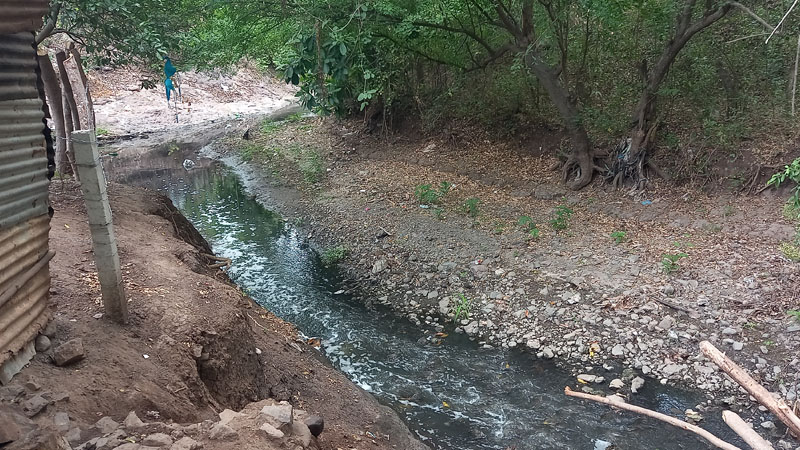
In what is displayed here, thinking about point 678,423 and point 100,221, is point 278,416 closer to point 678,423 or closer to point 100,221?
point 100,221

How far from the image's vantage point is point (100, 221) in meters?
4.22

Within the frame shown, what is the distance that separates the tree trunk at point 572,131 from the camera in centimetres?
1064

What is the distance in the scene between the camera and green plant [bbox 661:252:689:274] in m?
7.87

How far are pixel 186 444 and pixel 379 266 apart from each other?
21.8 ft

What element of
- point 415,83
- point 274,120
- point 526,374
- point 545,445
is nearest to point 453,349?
point 526,374

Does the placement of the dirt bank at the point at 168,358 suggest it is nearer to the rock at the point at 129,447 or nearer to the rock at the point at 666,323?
the rock at the point at 129,447

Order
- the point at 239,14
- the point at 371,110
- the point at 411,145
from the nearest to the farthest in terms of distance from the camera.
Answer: the point at 239,14 < the point at 411,145 < the point at 371,110

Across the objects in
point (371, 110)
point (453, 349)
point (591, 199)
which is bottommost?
point (453, 349)

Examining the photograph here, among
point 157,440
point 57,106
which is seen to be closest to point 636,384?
point 157,440

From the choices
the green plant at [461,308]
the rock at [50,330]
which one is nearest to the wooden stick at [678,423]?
the rock at [50,330]

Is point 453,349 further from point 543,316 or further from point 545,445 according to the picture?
point 545,445

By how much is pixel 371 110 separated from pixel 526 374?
39.3 feet

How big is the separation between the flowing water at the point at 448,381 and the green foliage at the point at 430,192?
2808 millimetres

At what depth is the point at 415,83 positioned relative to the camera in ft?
52.7
